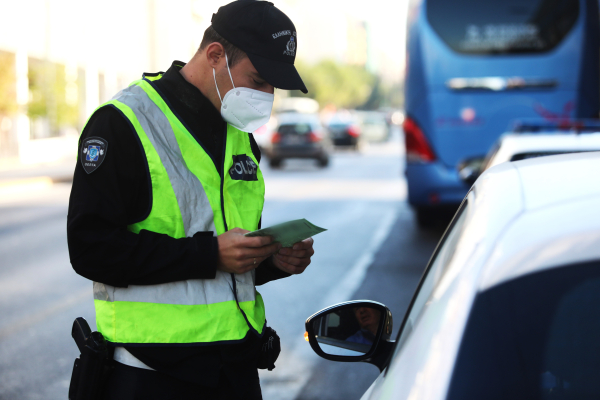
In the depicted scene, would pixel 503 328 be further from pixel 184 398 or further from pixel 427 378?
pixel 184 398

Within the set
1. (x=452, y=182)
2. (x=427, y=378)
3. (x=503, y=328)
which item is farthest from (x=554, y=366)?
(x=452, y=182)

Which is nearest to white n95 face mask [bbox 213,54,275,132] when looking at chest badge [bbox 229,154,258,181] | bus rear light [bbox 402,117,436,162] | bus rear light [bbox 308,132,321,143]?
chest badge [bbox 229,154,258,181]

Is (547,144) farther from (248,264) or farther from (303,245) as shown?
(248,264)

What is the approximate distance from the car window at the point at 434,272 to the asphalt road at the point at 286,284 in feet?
8.39

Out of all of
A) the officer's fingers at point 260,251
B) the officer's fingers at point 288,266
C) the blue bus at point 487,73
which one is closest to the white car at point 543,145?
the officer's fingers at point 288,266

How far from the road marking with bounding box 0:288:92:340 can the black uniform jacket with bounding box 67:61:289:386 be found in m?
4.15

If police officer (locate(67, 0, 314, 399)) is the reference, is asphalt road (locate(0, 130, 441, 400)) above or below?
below

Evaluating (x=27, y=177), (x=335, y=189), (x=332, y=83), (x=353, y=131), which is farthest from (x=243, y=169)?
(x=332, y=83)

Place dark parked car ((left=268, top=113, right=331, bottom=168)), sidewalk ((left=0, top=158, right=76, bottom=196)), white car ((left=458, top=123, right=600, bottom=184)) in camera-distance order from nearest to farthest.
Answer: white car ((left=458, top=123, right=600, bottom=184))
sidewalk ((left=0, top=158, right=76, bottom=196))
dark parked car ((left=268, top=113, right=331, bottom=168))

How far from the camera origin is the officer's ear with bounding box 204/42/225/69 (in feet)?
7.00

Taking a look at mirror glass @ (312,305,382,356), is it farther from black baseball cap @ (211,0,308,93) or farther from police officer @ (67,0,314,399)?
black baseball cap @ (211,0,308,93)

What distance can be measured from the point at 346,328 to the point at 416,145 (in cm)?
776

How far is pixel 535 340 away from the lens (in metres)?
1.29

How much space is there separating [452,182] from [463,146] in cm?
51
